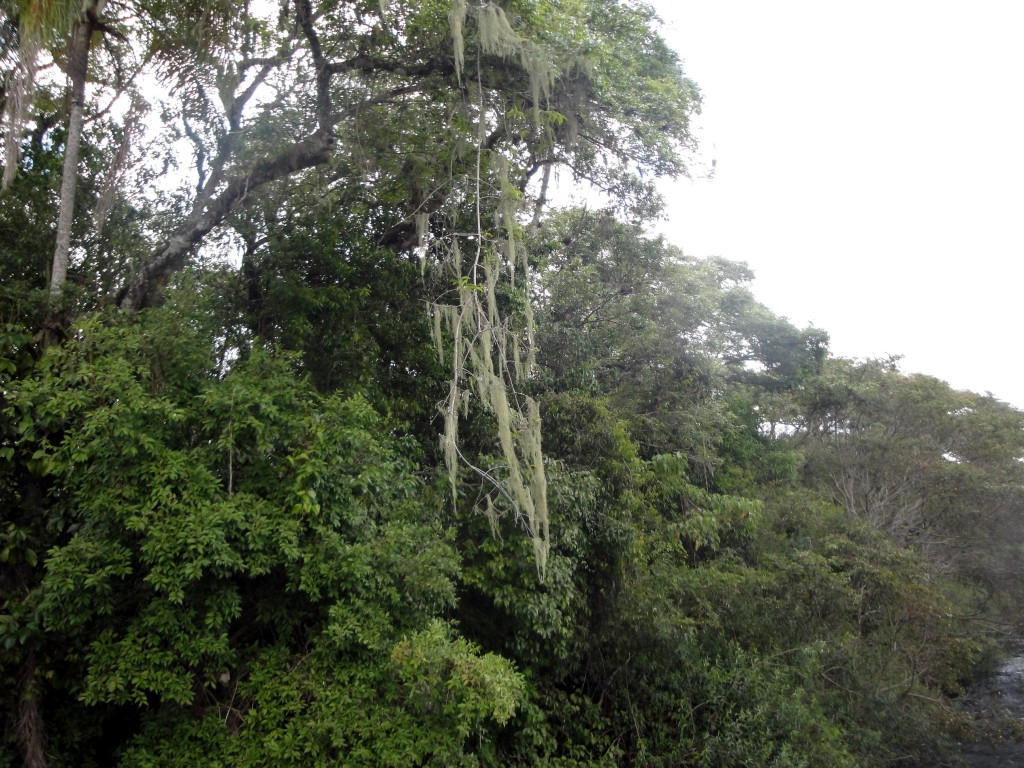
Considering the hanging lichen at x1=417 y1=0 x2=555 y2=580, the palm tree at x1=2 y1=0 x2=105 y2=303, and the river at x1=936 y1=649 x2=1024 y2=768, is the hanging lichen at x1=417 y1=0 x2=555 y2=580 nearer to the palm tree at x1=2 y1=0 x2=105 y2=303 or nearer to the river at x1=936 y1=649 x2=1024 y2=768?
the palm tree at x1=2 y1=0 x2=105 y2=303

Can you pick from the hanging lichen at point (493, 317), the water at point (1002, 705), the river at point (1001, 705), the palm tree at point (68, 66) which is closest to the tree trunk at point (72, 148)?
the palm tree at point (68, 66)

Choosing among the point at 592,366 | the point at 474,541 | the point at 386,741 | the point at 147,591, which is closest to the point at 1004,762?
the point at 592,366

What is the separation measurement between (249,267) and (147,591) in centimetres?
403

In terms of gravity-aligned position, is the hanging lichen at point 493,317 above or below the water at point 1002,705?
above

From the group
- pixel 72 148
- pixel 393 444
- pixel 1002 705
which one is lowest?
pixel 1002 705

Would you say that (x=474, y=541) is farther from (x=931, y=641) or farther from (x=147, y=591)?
(x=931, y=641)

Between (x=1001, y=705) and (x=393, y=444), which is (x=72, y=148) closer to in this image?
(x=393, y=444)

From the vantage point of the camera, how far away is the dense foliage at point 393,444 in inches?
221

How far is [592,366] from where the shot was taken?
1085cm

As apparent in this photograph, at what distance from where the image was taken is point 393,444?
24.1ft

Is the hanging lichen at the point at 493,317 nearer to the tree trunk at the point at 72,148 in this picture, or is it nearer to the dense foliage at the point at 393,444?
the dense foliage at the point at 393,444

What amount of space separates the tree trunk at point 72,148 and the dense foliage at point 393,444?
4.4 inches

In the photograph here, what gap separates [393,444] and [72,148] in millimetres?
3940

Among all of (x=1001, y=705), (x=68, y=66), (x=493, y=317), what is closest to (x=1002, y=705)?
(x=1001, y=705)
